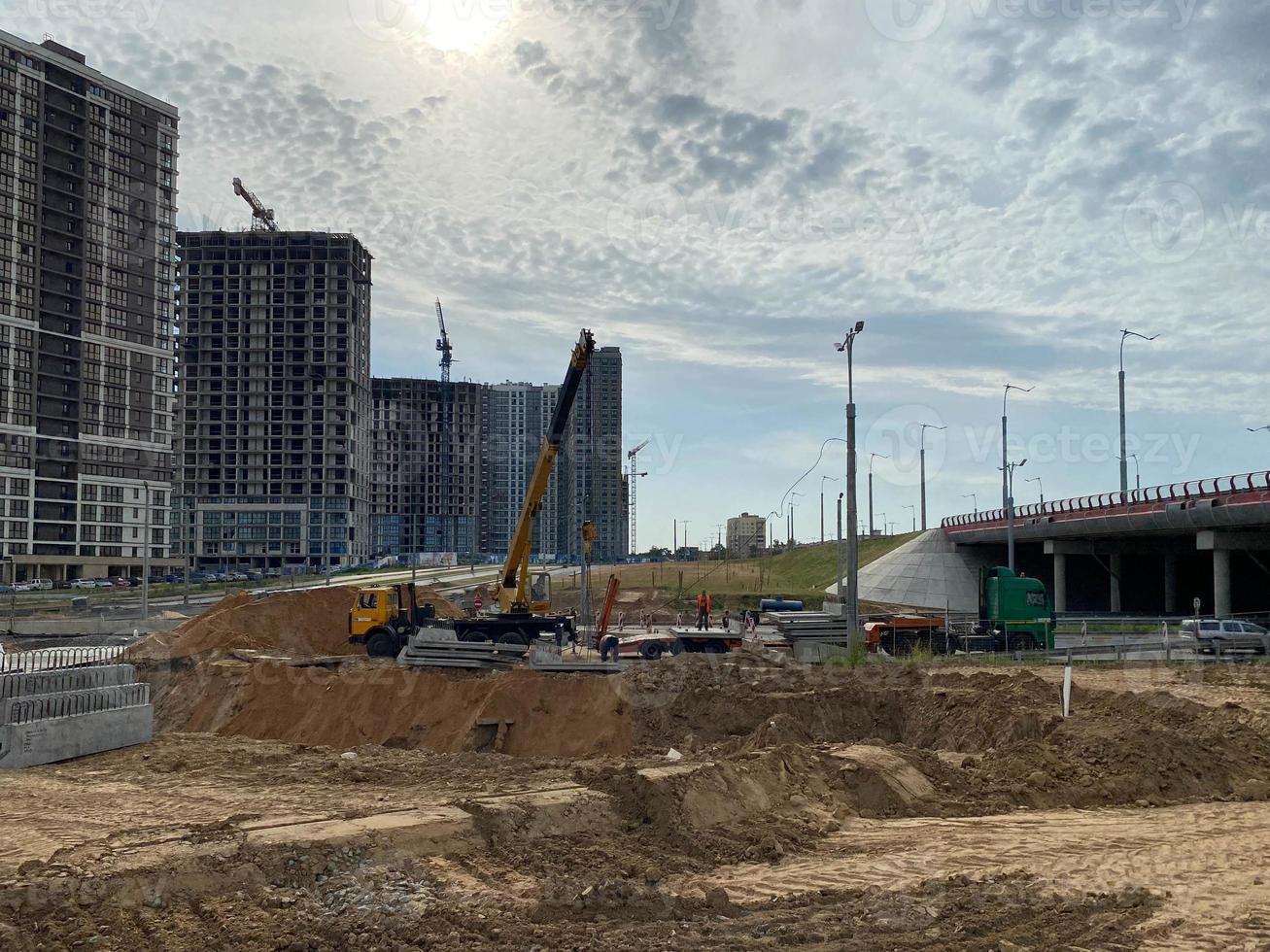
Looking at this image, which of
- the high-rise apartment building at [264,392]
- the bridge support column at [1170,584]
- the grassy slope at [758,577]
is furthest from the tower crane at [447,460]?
the bridge support column at [1170,584]

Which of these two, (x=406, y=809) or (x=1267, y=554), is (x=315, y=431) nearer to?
(x=1267, y=554)

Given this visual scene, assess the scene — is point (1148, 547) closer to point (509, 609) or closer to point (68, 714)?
point (509, 609)

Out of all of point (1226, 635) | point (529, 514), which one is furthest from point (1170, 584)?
point (529, 514)

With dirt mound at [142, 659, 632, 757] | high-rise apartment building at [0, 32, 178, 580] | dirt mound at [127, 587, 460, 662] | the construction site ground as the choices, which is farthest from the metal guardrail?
high-rise apartment building at [0, 32, 178, 580]

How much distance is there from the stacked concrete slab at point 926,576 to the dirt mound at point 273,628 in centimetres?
3098

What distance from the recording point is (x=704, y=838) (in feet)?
38.5

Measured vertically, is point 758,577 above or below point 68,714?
above

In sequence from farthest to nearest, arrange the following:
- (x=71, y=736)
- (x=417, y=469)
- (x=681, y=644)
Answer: (x=417, y=469) → (x=681, y=644) → (x=71, y=736)

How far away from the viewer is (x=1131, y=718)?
58.5 feet

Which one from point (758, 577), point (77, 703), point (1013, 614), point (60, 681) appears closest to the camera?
point (77, 703)

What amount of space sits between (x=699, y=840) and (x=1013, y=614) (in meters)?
27.6

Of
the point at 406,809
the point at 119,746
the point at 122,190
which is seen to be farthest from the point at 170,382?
the point at 406,809

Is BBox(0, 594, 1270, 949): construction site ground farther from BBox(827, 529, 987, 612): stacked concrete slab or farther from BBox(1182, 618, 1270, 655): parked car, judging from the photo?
BBox(827, 529, 987, 612): stacked concrete slab

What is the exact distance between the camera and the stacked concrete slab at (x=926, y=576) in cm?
5862
